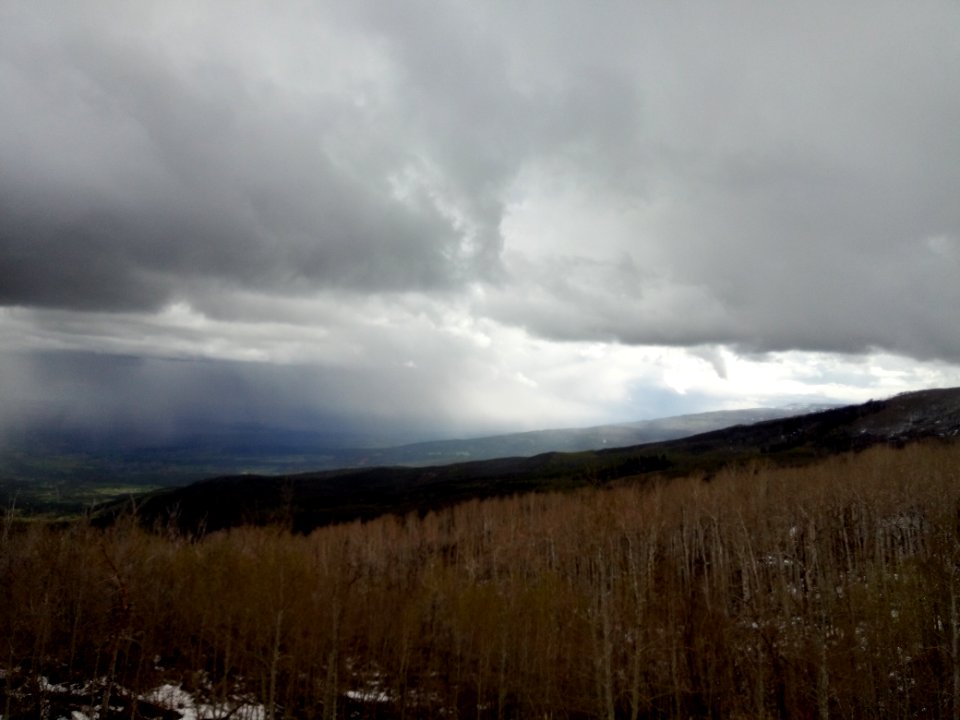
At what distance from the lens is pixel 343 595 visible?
42.2 meters

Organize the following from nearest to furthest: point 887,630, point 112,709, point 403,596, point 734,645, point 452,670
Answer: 1. point 112,709
2. point 887,630
3. point 734,645
4. point 452,670
5. point 403,596

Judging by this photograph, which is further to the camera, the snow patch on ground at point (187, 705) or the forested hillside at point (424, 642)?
the snow patch on ground at point (187, 705)

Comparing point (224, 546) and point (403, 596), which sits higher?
point (224, 546)

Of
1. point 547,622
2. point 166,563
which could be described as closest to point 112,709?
point 166,563

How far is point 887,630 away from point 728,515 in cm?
4562

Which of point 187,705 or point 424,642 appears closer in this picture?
point 187,705

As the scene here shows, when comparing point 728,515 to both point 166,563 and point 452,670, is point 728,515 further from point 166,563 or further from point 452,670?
point 166,563

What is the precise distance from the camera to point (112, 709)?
125 ft

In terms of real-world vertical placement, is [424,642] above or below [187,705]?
above

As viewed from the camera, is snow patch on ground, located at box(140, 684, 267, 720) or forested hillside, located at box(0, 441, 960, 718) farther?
snow patch on ground, located at box(140, 684, 267, 720)

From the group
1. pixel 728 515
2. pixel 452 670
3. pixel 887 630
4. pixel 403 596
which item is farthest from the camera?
pixel 728 515

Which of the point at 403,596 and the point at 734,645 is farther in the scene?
the point at 403,596

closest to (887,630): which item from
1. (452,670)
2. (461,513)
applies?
(452,670)

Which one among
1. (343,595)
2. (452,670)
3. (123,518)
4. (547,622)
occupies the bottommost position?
(452,670)
